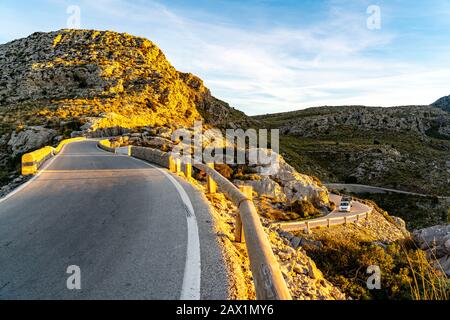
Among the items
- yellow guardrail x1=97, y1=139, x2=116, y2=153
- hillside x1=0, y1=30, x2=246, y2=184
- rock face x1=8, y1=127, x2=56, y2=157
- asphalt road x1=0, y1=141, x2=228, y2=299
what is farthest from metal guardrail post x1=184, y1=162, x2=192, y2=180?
rock face x1=8, y1=127, x2=56, y2=157

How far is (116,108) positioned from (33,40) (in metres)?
56.9

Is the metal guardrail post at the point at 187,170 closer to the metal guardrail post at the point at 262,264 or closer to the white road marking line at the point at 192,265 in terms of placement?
the white road marking line at the point at 192,265

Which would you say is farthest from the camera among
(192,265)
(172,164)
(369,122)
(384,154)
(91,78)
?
(369,122)

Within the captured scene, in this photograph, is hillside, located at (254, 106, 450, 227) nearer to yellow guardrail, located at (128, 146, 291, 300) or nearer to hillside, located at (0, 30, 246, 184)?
hillside, located at (0, 30, 246, 184)

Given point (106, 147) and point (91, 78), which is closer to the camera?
point (106, 147)

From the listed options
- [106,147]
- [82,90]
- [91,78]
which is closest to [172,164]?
[106,147]

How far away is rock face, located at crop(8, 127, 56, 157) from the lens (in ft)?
130

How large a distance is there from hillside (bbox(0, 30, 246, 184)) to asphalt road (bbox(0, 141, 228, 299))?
1198 inches

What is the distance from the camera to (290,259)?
6379mm

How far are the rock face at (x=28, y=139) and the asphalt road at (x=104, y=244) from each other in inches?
1337

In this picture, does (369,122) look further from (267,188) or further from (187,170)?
(187,170)

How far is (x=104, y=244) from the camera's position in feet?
18.3

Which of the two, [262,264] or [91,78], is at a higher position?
[91,78]

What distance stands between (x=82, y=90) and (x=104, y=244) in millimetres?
77841
